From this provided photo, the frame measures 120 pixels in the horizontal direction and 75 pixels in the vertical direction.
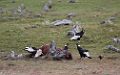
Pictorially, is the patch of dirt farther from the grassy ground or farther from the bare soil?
the grassy ground

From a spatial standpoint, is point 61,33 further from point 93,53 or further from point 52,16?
point 52,16

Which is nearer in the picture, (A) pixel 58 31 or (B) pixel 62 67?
(B) pixel 62 67

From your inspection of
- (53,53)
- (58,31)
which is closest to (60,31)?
(58,31)

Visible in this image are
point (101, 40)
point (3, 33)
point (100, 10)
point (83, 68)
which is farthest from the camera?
point (100, 10)

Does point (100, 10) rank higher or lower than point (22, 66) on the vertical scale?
lower

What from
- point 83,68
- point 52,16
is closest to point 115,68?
point 83,68

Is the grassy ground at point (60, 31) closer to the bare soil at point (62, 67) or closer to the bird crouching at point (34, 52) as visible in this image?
the bare soil at point (62, 67)

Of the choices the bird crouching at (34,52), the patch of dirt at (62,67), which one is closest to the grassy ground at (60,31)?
the patch of dirt at (62,67)

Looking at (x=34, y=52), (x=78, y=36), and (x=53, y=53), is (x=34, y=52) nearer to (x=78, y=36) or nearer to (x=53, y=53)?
(x=53, y=53)

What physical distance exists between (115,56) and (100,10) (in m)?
16.3

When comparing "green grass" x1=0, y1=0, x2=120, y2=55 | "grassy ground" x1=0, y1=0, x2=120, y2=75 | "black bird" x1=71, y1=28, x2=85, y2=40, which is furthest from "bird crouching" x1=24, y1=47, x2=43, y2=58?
"black bird" x1=71, y1=28, x2=85, y2=40

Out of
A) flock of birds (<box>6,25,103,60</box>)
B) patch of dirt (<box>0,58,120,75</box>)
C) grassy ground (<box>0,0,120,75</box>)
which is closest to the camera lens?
patch of dirt (<box>0,58,120,75</box>)

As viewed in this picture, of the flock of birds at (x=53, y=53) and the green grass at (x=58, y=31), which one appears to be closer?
the flock of birds at (x=53, y=53)

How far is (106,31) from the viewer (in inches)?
1019
